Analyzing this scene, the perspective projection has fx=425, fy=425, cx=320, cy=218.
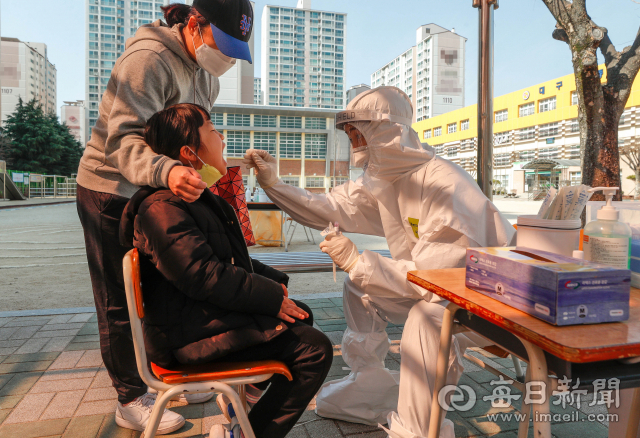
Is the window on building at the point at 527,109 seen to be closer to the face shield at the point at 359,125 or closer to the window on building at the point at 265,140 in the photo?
the window on building at the point at 265,140

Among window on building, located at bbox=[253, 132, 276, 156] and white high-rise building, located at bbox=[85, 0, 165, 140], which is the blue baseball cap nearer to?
window on building, located at bbox=[253, 132, 276, 156]

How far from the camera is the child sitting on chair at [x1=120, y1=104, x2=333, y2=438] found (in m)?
1.37

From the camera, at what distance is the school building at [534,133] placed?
38.4 m

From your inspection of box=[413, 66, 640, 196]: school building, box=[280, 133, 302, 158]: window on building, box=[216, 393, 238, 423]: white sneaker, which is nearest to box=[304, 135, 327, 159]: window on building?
box=[280, 133, 302, 158]: window on building

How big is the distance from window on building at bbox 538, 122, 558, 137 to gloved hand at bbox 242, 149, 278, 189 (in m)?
50.5

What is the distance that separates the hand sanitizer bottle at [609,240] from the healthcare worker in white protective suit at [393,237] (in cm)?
45

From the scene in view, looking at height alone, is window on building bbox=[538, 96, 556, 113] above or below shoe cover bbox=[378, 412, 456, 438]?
above

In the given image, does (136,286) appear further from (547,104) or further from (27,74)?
(27,74)

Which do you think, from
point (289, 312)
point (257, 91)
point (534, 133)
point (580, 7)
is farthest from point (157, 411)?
point (257, 91)

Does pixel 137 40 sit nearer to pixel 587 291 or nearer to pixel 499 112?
pixel 587 291

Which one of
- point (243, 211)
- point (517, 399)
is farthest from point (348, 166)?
point (517, 399)

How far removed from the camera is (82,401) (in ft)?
7.61

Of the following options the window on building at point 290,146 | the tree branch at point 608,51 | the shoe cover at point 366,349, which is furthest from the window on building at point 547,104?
the shoe cover at point 366,349

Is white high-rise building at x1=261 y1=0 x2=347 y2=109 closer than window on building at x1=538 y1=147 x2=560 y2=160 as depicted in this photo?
No
